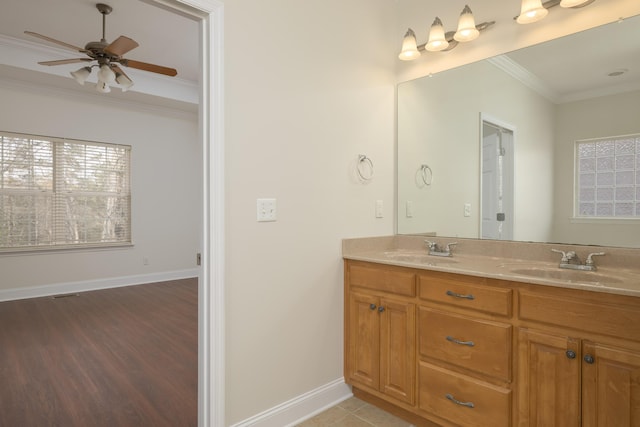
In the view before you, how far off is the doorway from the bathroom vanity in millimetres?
108

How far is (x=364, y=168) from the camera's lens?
2.38 metres

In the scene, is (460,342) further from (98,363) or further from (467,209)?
(98,363)

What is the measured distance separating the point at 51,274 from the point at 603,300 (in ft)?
19.5

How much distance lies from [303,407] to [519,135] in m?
2.04

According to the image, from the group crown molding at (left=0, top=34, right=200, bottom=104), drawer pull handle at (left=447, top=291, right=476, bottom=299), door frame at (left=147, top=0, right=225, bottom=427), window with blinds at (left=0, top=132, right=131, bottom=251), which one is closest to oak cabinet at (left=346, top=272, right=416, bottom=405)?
drawer pull handle at (left=447, top=291, right=476, bottom=299)

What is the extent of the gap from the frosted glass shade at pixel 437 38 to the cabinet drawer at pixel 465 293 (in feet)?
4.77

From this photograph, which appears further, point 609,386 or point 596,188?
point 596,188

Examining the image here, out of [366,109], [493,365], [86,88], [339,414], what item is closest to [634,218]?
[493,365]

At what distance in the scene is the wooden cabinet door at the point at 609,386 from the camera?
122 centimetres

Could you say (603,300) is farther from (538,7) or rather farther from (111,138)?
(111,138)

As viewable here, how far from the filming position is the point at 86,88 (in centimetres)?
479

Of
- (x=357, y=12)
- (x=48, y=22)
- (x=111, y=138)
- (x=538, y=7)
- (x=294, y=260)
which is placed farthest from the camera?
(x=111, y=138)

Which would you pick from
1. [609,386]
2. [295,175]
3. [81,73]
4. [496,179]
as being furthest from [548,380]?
[81,73]

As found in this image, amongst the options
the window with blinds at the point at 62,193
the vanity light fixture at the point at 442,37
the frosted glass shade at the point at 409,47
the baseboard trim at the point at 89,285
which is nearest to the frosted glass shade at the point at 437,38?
the vanity light fixture at the point at 442,37
